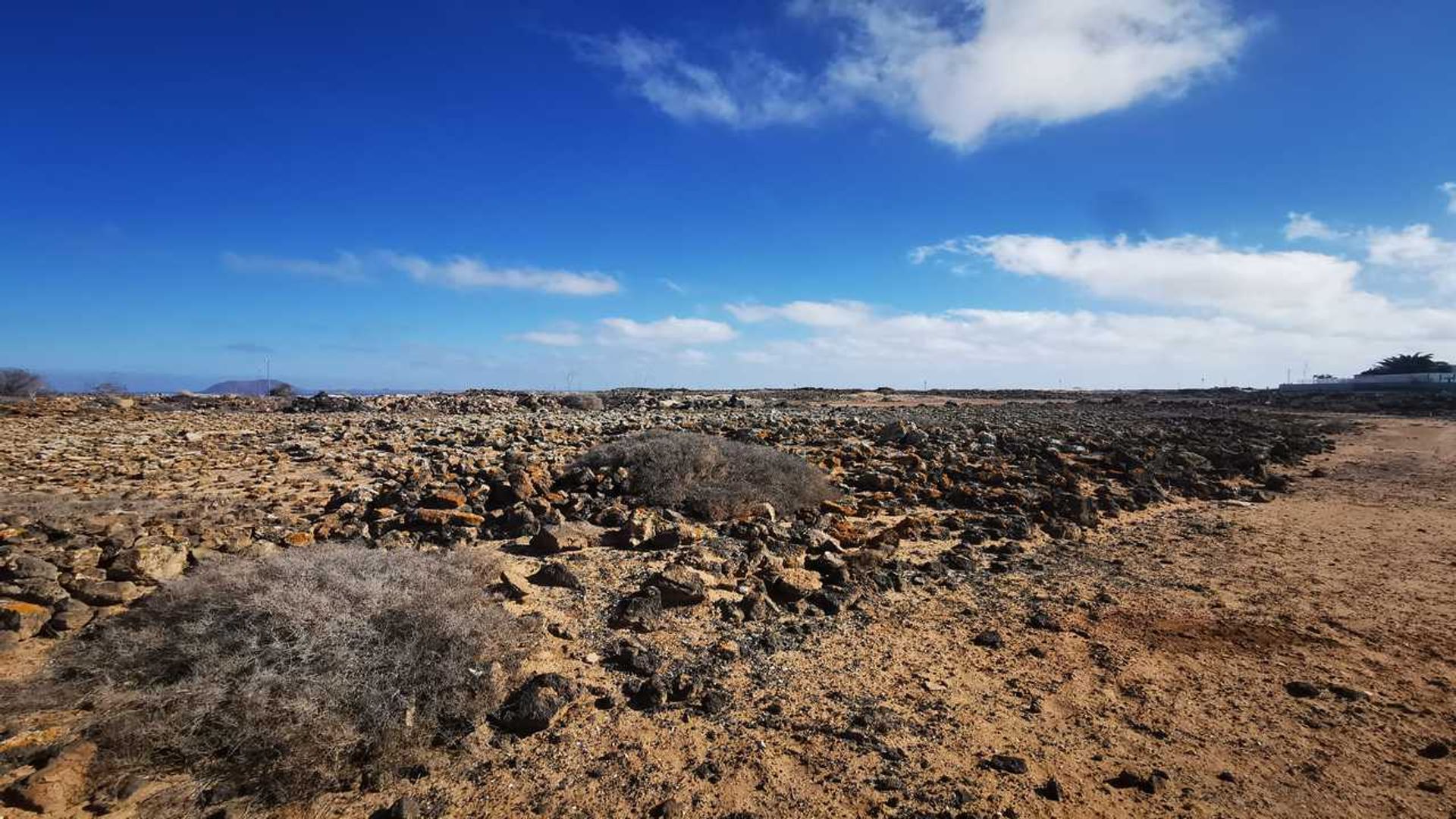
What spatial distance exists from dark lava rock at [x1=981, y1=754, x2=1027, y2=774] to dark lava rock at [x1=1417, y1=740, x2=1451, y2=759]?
236 cm

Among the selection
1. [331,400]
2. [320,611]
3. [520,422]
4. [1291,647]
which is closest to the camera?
[320,611]

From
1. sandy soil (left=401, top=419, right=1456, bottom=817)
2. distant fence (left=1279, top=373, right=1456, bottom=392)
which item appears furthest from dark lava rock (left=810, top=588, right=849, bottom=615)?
distant fence (left=1279, top=373, right=1456, bottom=392)

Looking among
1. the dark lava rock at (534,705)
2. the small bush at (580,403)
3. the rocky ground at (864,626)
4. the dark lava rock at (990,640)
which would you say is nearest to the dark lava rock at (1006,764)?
the rocky ground at (864,626)

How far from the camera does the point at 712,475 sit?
10.0 m

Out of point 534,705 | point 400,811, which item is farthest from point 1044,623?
point 400,811

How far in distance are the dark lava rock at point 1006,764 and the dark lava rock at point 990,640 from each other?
1573 millimetres

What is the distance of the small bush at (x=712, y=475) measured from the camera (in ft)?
29.9

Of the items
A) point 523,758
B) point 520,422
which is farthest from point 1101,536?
point 520,422

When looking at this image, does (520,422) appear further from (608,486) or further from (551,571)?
(551,571)

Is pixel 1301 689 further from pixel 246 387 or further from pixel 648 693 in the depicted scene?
pixel 246 387

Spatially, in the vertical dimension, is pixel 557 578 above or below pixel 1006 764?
above

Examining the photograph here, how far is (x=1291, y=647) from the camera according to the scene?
212 inches

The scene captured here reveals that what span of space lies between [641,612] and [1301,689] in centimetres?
477

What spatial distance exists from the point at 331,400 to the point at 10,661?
25.3 m
